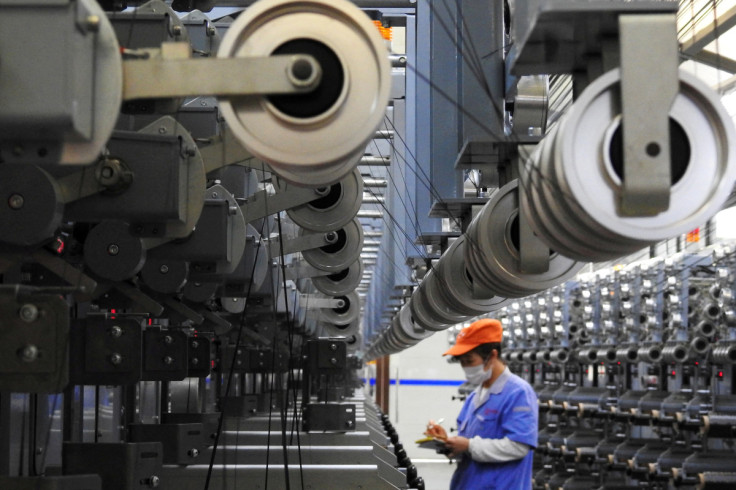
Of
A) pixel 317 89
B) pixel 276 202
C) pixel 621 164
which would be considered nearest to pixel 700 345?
pixel 276 202

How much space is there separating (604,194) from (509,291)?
1428 millimetres

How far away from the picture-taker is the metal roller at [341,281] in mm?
6680

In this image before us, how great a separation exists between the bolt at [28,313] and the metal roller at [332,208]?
2330mm

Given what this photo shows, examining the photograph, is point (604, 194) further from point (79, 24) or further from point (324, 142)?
point (79, 24)

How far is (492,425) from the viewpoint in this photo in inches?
201

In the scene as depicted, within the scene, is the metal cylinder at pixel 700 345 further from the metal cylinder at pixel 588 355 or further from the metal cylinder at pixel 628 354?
the metal cylinder at pixel 588 355

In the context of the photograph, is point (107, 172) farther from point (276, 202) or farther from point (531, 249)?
point (276, 202)

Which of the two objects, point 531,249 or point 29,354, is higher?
point 531,249

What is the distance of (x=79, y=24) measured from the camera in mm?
1532

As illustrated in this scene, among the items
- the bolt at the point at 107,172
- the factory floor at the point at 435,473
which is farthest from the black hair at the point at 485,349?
the factory floor at the point at 435,473

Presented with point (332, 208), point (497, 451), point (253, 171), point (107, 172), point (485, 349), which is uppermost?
point (253, 171)

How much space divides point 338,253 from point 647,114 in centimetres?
382

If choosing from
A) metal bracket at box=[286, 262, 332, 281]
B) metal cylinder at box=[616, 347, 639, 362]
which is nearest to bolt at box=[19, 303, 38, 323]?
metal bracket at box=[286, 262, 332, 281]

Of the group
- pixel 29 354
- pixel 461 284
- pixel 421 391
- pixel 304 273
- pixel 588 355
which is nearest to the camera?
pixel 29 354
